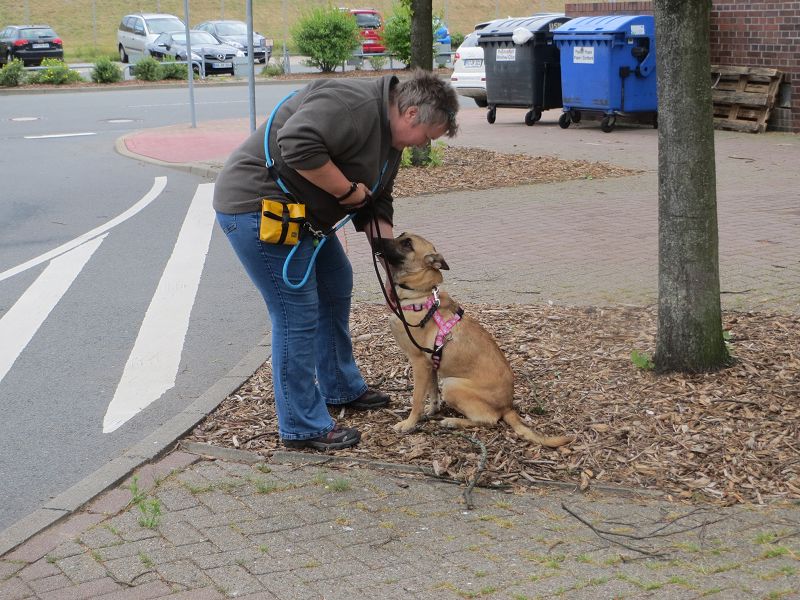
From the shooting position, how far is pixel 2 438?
5113mm

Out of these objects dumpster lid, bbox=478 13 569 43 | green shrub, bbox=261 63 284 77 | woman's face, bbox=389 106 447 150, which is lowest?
woman's face, bbox=389 106 447 150

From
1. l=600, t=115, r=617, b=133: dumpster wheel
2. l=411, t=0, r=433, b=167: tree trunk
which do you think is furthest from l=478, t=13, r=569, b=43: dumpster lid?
l=411, t=0, r=433, b=167: tree trunk

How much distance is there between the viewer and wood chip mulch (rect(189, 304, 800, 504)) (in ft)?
14.0

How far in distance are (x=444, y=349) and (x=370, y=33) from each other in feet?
118

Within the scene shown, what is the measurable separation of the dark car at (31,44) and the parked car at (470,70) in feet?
70.4

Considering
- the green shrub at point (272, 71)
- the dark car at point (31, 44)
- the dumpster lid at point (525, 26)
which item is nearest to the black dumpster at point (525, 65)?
the dumpster lid at point (525, 26)

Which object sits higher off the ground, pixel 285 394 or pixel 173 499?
pixel 285 394

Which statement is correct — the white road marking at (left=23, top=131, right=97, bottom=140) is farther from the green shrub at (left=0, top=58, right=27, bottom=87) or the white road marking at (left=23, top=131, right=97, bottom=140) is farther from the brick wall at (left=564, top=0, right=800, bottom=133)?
the green shrub at (left=0, top=58, right=27, bottom=87)

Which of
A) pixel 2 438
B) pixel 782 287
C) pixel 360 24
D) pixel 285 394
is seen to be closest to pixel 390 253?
pixel 285 394

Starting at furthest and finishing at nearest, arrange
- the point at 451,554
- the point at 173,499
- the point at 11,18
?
the point at 11,18 < the point at 173,499 < the point at 451,554

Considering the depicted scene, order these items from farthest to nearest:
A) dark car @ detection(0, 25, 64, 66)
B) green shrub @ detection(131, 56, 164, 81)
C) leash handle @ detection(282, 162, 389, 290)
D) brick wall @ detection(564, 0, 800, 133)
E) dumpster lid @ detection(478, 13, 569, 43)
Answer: dark car @ detection(0, 25, 64, 66), green shrub @ detection(131, 56, 164, 81), dumpster lid @ detection(478, 13, 569, 43), brick wall @ detection(564, 0, 800, 133), leash handle @ detection(282, 162, 389, 290)

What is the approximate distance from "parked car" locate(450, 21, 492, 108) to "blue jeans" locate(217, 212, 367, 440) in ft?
56.2

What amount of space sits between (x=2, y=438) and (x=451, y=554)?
2.65 m

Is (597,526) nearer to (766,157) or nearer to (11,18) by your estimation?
(766,157)
